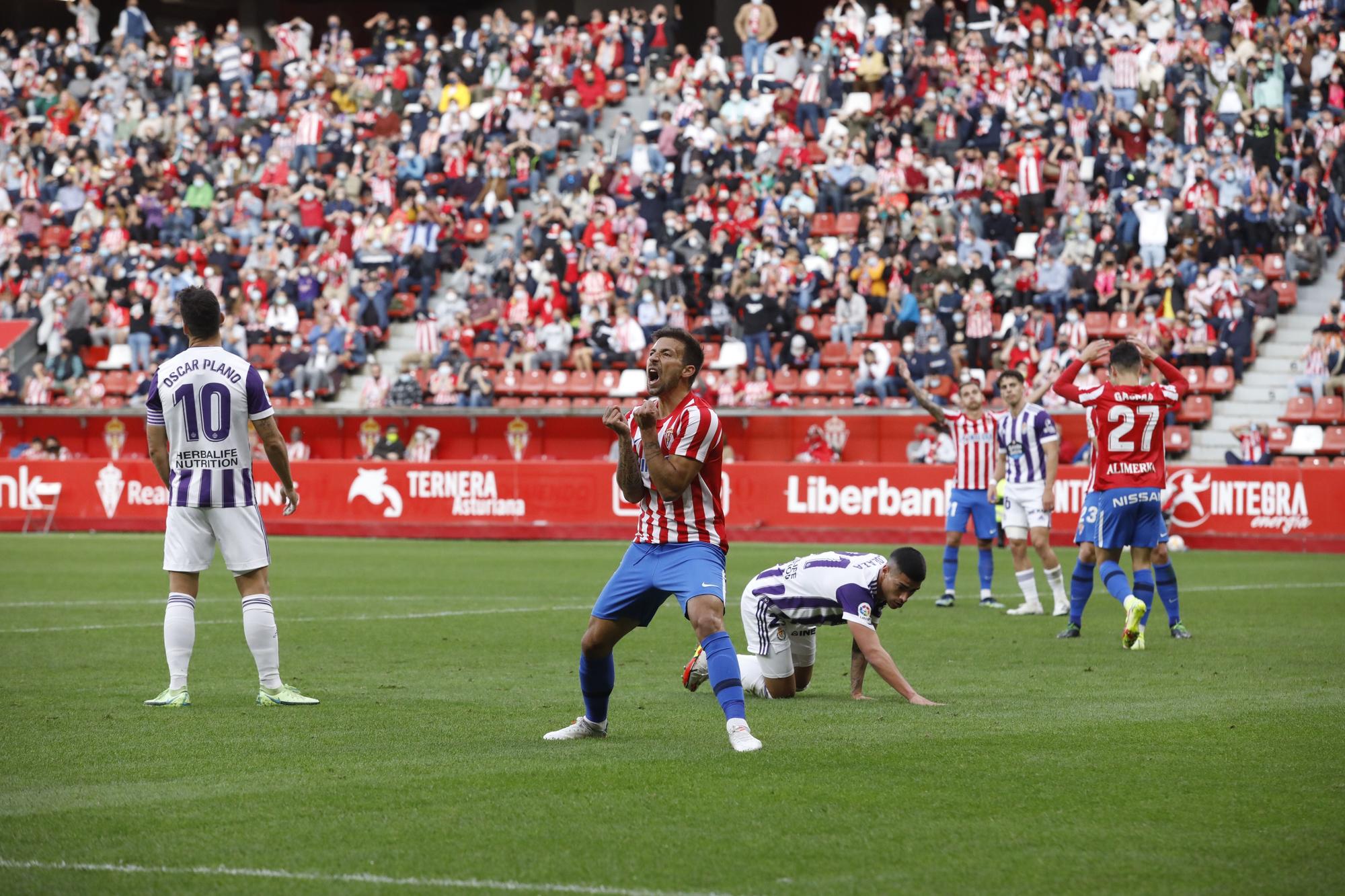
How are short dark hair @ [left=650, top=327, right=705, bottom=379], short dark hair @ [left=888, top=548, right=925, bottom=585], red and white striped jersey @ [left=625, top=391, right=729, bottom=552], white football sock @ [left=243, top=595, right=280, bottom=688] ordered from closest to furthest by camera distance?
1. red and white striped jersey @ [left=625, top=391, right=729, bottom=552]
2. short dark hair @ [left=650, top=327, right=705, bottom=379]
3. short dark hair @ [left=888, top=548, right=925, bottom=585]
4. white football sock @ [left=243, top=595, right=280, bottom=688]

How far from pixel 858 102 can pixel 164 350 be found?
15215 millimetres

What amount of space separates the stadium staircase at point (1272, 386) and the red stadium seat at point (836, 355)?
243 inches

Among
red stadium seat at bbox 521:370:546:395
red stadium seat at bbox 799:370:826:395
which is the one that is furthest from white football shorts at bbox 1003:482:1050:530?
red stadium seat at bbox 521:370:546:395

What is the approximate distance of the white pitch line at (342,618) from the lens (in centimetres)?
1339

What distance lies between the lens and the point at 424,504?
27141mm

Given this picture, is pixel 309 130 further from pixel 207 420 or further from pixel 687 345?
pixel 687 345

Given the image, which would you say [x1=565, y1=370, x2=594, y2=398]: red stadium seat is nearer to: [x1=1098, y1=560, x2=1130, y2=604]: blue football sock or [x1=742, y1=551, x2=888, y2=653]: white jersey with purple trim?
[x1=1098, y1=560, x2=1130, y2=604]: blue football sock

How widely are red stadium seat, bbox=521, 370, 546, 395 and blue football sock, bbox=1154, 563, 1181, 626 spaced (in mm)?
18986

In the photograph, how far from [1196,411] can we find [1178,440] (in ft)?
3.10

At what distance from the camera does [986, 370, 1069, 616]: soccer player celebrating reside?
15422mm

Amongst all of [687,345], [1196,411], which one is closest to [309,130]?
[1196,411]

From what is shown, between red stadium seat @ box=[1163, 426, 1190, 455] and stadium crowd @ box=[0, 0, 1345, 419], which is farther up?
stadium crowd @ box=[0, 0, 1345, 419]

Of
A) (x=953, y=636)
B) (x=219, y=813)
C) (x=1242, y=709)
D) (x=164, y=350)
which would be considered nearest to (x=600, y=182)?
(x=164, y=350)

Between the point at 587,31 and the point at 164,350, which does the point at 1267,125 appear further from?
the point at 164,350
